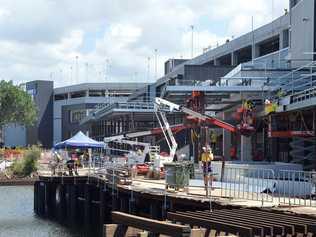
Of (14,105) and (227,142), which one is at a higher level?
(14,105)

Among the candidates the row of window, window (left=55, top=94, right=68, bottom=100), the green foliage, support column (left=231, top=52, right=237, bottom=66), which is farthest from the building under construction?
window (left=55, top=94, right=68, bottom=100)

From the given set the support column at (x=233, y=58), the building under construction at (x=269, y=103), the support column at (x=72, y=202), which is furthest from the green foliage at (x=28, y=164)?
the support column at (x=233, y=58)

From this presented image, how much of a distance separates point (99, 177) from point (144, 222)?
24684 millimetres

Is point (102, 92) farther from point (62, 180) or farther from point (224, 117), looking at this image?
point (62, 180)

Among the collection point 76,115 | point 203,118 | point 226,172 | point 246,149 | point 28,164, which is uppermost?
point 76,115

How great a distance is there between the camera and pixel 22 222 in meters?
38.0

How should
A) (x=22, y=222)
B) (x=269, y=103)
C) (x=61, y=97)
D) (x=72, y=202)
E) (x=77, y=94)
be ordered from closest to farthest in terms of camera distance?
1. (x=269, y=103)
2. (x=22, y=222)
3. (x=72, y=202)
4. (x=77, y=94)
5. (x=61, y=97)

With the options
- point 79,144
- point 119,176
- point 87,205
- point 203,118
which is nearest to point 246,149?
point 79,144

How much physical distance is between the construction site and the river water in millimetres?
1300

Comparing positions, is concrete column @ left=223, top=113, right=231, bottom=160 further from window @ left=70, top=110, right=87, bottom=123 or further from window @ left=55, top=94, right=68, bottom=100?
window @ left=55, top=94, right=68, bottom=100

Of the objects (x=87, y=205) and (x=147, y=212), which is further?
(x=87, y=205)

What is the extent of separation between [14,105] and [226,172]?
82402mm

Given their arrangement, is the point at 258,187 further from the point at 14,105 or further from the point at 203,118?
the point at 14,105

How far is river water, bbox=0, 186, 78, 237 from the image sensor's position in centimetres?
3412
